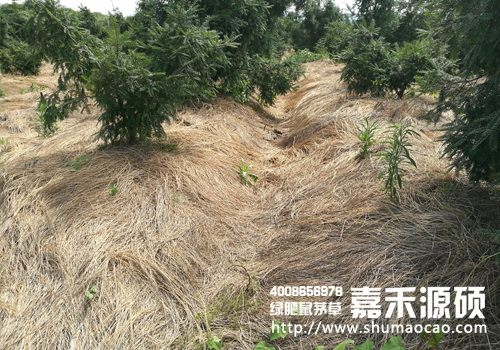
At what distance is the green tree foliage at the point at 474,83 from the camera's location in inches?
77.7

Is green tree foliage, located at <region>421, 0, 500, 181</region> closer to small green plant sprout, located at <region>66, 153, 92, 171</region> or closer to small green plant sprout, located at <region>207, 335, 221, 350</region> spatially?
small green plant sprout, located at <region>207, 335, 221, 350</region>

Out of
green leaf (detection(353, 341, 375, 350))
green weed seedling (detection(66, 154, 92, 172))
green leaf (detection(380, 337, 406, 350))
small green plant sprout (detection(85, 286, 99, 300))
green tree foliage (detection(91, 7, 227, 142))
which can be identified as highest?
green tree foliage (detection(91, 7, 227, 142))

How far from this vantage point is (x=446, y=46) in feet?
9.04

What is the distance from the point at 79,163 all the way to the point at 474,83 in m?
3.59

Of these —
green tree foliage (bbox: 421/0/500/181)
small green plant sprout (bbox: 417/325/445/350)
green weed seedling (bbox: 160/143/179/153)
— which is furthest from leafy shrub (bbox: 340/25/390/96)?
small green plant sprout (bbox: 417/325/445/350)

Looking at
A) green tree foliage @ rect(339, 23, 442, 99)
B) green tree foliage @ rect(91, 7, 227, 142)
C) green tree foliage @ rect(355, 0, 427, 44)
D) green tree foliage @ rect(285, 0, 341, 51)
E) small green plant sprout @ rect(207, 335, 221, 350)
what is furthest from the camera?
green tree foliage @ rect(285, 0, 341, 51)

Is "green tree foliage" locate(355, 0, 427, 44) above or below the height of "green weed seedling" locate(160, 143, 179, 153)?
above

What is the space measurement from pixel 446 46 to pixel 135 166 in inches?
119

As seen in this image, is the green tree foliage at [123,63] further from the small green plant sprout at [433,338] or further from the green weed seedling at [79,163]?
the small green plant sprout at [433,338]

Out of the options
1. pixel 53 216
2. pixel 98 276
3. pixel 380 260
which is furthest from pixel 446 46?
pixel 53 216

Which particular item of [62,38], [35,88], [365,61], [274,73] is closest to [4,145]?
[62,38]

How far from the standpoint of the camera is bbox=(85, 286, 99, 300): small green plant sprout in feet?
6.84

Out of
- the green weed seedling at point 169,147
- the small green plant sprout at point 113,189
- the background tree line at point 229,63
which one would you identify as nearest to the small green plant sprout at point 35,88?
the background tree line at point 229,63

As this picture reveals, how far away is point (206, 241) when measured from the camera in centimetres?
266
